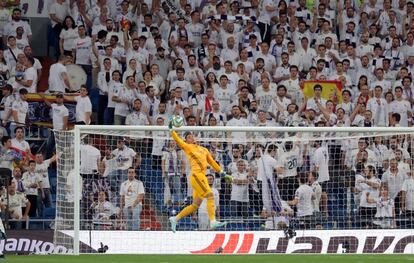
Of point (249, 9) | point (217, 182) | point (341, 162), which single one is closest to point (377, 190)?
point (341, 162)

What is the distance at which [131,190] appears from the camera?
87.5ft

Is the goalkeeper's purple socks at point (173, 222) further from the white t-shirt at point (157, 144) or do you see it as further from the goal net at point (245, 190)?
the white t-shirt at point (157, 144)

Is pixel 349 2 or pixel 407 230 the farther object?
pixel 349 2

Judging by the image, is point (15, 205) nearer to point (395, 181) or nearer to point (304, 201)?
point (304, 201)

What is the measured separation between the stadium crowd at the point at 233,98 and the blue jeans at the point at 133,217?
1.0 inches

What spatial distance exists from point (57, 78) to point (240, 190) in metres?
6.08

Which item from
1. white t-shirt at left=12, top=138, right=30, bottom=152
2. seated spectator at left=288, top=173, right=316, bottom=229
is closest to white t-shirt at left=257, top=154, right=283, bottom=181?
seated spectator at left=288, top=173, right=316, bottom=229

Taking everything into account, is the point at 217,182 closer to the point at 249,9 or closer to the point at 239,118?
the point at 239,118

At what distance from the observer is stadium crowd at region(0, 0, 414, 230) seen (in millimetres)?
26859

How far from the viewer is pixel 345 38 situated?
1326 inches

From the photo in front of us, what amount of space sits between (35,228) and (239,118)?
19.3 ft

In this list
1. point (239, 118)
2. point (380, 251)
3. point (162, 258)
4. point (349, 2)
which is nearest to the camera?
point (162, 258)

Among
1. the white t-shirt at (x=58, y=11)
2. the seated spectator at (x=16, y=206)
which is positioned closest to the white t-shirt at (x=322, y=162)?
the seated spectator at (x=16, y=206)

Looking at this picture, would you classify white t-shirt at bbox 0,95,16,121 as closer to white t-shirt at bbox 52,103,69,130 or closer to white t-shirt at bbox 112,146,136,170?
white t-shirt at bbox 52,103,69,130
